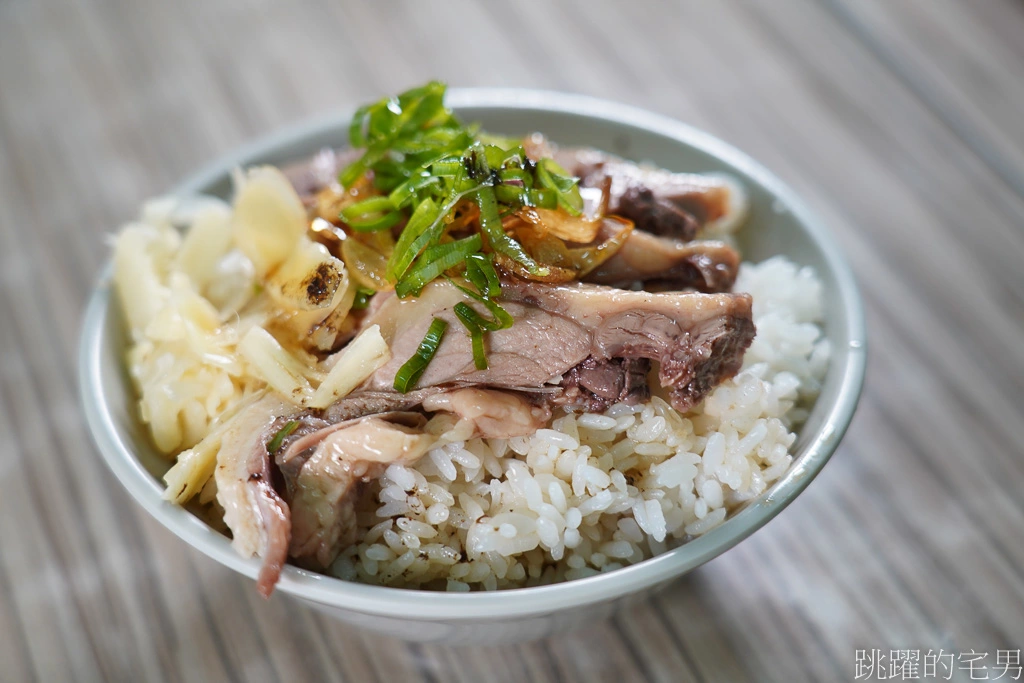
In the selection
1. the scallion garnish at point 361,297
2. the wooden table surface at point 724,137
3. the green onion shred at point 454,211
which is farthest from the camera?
the wooden table surface at point 724,137

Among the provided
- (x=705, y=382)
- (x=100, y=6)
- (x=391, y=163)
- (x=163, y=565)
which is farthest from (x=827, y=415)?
(x=100, y=6)

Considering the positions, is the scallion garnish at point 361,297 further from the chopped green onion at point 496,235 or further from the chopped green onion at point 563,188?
the chopped green onion at point 563,188

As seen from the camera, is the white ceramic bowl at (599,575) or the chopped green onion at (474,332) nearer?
the white ceramic bowl at (599,575)

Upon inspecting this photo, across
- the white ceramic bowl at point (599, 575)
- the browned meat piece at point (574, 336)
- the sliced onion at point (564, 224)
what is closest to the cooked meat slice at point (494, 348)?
the browned meat piece at point (574, 336)

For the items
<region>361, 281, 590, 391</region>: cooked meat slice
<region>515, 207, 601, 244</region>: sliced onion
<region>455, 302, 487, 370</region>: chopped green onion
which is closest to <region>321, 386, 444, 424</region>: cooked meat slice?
<region>361, 281, 590, 391</region>: cooked meat slice

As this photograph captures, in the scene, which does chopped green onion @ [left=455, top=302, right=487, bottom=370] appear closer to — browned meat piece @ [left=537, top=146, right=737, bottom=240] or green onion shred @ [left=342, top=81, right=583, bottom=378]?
green onion shred @ [left=342, top=81, right=583, bottom=378]

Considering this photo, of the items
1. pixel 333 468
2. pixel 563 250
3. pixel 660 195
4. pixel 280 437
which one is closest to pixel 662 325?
pixel 563 250

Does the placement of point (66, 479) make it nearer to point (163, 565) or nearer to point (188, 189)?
point (163, 565)

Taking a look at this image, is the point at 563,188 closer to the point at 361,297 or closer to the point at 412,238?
the point at 412,238
